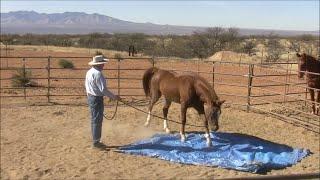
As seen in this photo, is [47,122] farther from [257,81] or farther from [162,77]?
[257,81]

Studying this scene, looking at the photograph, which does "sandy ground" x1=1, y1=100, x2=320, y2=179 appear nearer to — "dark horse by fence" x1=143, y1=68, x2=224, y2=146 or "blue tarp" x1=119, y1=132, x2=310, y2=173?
"blue tarp" x1=119, y1=132, x2=310, y2=173

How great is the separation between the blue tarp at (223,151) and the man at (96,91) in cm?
49

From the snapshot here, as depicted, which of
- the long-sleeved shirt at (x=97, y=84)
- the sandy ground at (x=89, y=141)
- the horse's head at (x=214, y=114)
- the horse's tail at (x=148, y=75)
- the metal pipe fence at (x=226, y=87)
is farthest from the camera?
the metal pipe fence at (x=226, y=87)

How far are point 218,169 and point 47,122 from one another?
4.39 m

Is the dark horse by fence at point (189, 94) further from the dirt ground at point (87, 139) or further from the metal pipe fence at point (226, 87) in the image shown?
the metal pipe fence at point (226, 87)

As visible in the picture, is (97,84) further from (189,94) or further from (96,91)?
(189,94)

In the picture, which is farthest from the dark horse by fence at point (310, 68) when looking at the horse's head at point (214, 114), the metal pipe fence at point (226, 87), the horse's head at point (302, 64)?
the horse's head at point (214, 114)

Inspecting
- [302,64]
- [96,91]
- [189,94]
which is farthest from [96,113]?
[302,64]

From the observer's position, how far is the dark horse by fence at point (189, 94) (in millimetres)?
8164

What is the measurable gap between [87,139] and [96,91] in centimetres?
126

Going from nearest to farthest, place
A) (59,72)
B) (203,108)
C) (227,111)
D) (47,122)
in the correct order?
(203,108) → (47,122) → (227,111) → (59,72)

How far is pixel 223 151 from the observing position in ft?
26.7

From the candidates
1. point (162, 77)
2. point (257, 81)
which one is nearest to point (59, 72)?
point (257, 81)

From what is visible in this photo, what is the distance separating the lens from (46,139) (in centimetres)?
895
